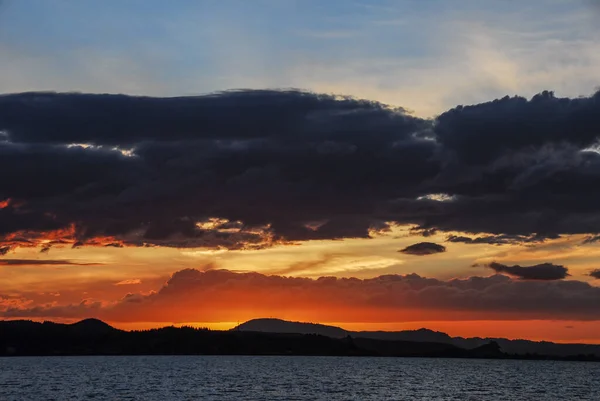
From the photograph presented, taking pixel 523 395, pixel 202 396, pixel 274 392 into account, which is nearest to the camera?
pixel 202 396

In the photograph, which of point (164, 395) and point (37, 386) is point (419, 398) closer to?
point (164, 395)

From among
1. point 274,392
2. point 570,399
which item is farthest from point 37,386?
point 570,399

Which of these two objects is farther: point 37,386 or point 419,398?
point 37,386

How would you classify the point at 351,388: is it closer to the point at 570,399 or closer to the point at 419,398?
the point at 419,398

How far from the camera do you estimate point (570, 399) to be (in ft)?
593

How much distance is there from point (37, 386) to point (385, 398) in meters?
88.5

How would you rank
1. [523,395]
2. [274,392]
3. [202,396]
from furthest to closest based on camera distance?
[523,395]
[274,392]
[202,396]

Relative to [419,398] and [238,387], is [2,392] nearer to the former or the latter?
[238,387]

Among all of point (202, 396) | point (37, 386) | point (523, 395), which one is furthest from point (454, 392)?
point (37, 386)

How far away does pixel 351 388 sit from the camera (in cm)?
19975

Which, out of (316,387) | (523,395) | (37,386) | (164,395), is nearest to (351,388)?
(316,387)

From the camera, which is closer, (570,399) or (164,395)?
(164,395)

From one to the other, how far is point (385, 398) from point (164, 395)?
4722 centimetres

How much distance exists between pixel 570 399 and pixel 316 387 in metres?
62.3
